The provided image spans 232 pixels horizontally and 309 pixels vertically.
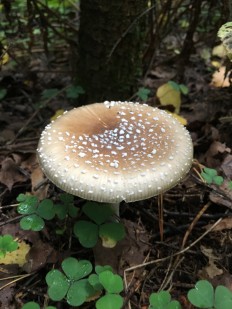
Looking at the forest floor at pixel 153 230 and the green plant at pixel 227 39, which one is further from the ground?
the green plant at pixel 227 39

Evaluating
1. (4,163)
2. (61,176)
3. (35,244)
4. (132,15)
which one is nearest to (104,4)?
(132,15)

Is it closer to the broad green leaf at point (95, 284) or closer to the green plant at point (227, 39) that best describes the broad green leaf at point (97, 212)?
the broad green leaf at point (95, 284)

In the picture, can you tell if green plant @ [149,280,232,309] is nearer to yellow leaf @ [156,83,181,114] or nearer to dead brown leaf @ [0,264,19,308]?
dead brown leaf @ [0,264,19,308]

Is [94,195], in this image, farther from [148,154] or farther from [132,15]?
[132,15]

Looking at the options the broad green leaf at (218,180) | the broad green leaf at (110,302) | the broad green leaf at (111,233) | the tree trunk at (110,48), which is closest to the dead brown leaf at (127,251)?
the broad green leaf at (111,233)

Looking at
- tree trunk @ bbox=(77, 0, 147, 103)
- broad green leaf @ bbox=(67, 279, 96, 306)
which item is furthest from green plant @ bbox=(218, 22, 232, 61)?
broad green leaf @ bbox=(67, 279, 96, 306)

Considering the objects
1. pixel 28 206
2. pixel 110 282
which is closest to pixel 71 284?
pixel 110 282
